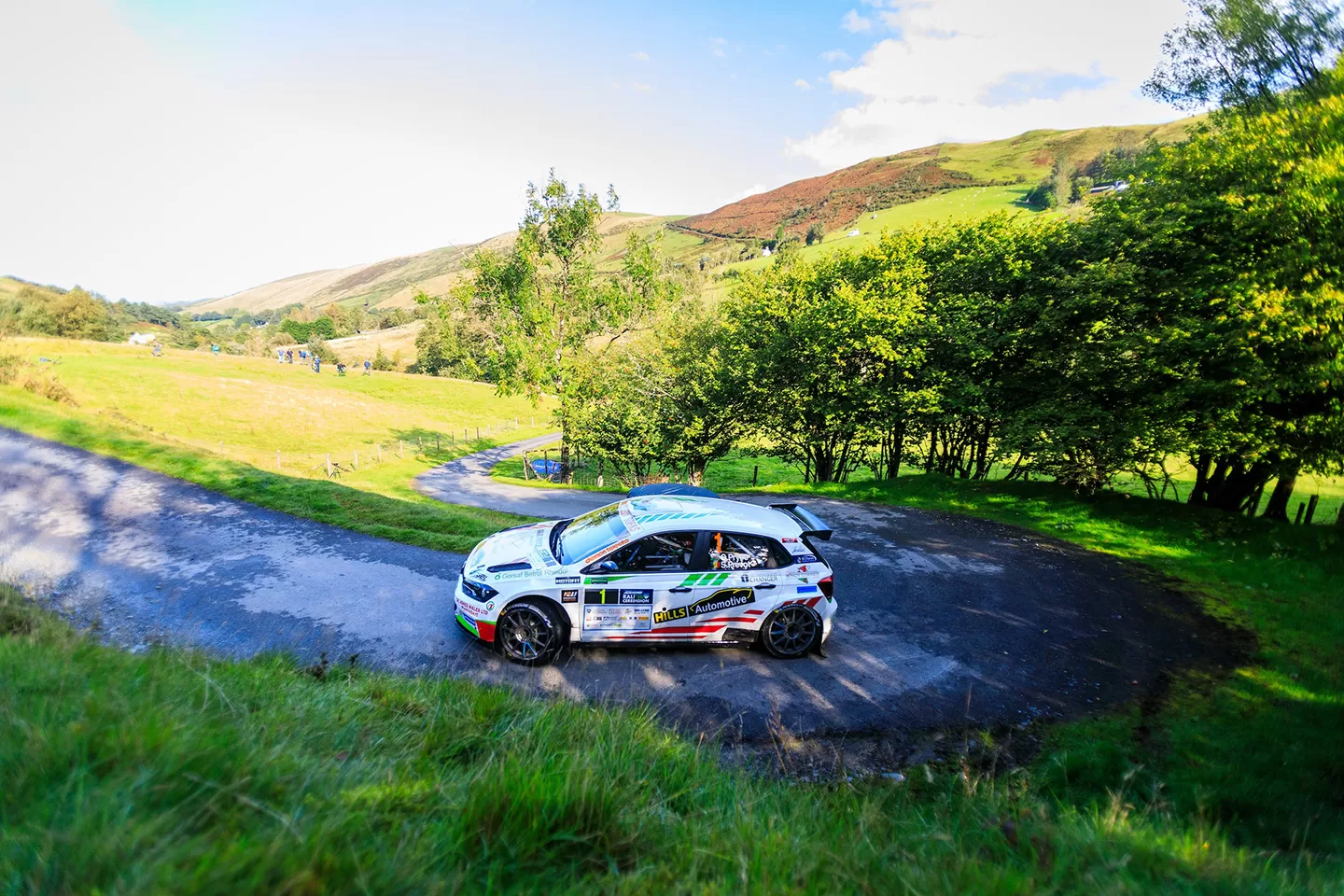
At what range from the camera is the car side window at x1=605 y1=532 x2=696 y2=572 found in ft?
19.8

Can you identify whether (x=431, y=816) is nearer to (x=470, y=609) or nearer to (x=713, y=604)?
(x=470, y=609)

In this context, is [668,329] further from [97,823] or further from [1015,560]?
[97,823]

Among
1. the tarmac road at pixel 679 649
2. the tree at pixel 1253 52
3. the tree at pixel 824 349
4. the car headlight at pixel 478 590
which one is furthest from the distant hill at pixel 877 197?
the car headlight at pixel 478 590

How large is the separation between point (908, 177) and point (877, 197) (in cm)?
1661

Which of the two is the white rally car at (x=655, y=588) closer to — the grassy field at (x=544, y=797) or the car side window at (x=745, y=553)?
the car side window at (x=745, y=553)

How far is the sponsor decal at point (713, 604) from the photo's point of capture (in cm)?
607

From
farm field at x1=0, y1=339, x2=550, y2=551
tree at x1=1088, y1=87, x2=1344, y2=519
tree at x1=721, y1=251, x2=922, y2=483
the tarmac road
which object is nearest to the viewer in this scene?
the tarmac road

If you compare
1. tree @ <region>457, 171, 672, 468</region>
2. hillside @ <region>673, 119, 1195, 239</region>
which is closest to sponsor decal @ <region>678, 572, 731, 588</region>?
tree @ <region>457, 171, 672, 468</region>

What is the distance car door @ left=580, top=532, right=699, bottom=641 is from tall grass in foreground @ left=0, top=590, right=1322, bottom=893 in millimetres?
2243

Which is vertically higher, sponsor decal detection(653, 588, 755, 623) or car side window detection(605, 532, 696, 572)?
car side window detection(605, 532, 696, 572)

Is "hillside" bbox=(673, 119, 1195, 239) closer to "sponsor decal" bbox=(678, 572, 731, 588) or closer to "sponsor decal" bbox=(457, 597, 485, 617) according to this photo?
"sponsor decal" bbox=(678, 572, 731, 588)

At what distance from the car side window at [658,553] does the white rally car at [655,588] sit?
11 mm

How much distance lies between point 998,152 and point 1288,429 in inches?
7445

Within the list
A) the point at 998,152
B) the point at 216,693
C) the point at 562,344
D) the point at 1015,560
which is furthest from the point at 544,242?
the point at 998,152
